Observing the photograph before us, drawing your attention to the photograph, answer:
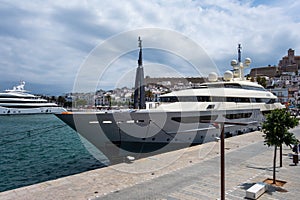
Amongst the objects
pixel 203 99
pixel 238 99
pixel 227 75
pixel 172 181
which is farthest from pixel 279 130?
pixel 227 75

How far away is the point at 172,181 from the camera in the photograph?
29.5ft

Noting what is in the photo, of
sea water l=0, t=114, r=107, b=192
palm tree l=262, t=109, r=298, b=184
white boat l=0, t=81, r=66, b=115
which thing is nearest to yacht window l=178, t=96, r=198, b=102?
sea water l=0, t=114, r=107, b=192

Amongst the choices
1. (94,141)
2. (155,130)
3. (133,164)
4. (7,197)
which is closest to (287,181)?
(133,164)

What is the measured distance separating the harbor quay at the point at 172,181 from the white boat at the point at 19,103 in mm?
59579

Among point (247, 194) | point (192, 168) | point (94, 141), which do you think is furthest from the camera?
point (94, 141)

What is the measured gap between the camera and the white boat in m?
68.1

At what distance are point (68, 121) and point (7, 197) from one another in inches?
312

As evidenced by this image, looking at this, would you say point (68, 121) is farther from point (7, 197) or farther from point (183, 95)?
point (183, 95)

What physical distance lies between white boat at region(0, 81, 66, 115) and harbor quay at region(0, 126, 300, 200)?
195 ft

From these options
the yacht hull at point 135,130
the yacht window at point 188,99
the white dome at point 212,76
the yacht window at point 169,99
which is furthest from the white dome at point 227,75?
the yacht hull at point 135,130

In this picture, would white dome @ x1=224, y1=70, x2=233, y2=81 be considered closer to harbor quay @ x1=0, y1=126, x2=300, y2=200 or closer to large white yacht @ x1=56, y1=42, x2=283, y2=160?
large white yacht @ x1=56, y1=42, x2=283, y2=160

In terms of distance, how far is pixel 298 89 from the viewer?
82250 mm

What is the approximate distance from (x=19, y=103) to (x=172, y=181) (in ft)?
239

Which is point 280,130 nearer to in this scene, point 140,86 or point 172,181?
point 172,181
